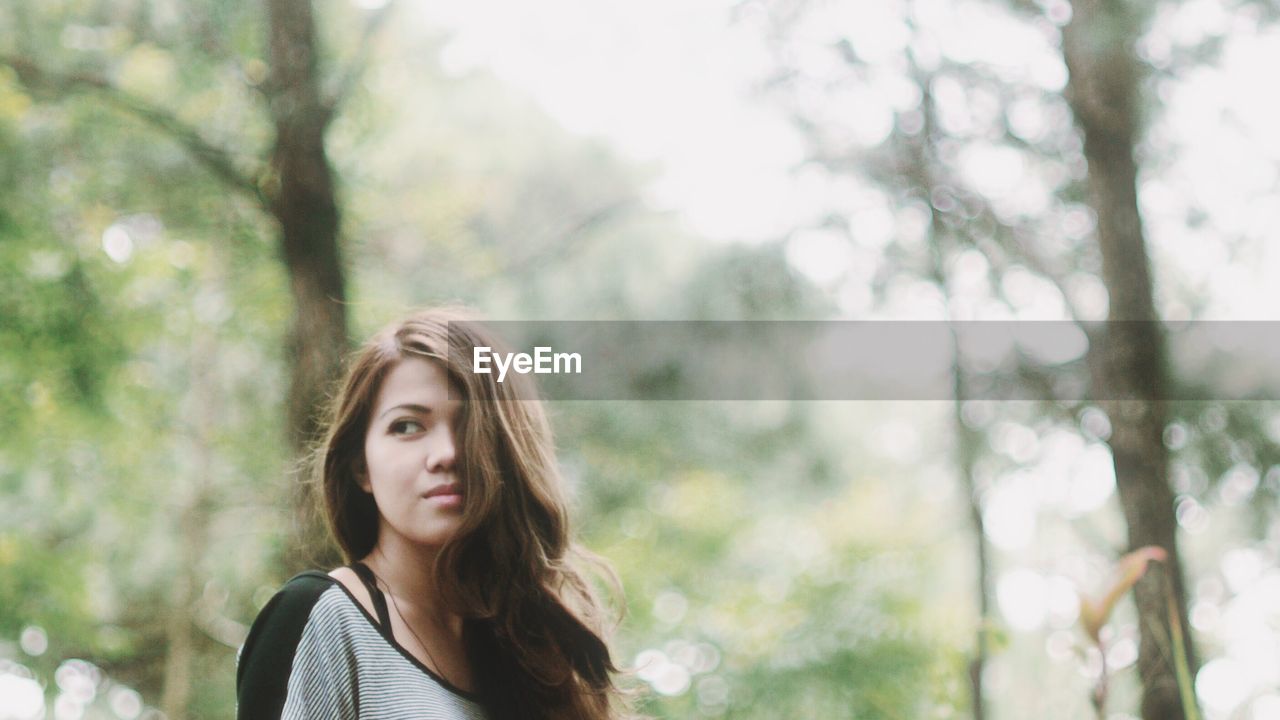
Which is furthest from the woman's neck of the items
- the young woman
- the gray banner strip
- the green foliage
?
the green foliage

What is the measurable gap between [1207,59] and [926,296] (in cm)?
91

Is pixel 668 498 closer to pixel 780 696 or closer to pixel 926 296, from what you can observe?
pixel 780 696

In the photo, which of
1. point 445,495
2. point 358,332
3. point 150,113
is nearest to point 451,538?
point 445,495

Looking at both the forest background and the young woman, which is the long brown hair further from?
the forest background

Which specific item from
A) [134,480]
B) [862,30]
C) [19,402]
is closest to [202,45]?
Result: [19,402]

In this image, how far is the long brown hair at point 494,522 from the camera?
2.70 ft

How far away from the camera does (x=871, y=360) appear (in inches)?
129

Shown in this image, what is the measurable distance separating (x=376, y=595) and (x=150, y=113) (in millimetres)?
2463

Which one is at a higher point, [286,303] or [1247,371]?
[286,303]

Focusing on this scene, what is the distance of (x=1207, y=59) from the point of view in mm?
2602

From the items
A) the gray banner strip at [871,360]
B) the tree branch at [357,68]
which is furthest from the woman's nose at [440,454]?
the tree branch at [357,68]

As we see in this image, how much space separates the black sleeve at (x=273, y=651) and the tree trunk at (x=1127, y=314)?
189cm

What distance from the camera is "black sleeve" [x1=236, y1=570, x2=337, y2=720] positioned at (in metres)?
0.66

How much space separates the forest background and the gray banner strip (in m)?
0.05
